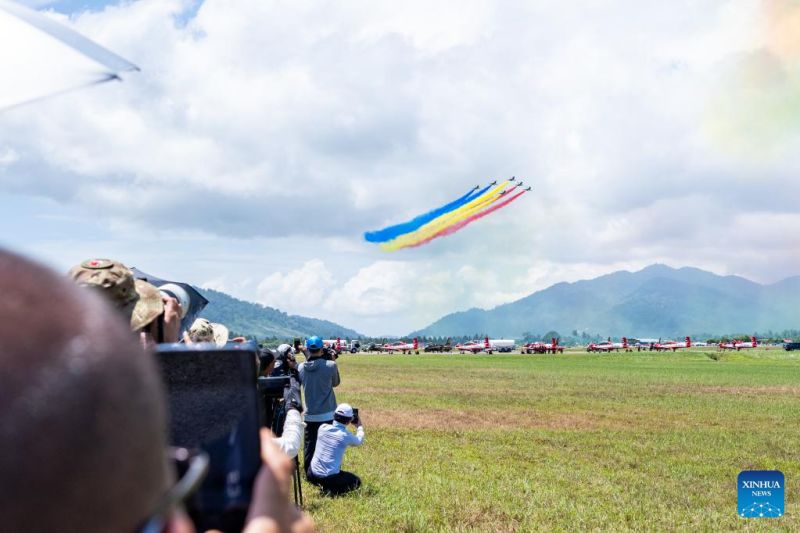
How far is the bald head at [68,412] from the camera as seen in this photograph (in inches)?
23.7

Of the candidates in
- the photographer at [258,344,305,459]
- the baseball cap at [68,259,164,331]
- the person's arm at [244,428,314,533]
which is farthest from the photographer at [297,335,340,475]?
the person's arm at [244,428,314,533]

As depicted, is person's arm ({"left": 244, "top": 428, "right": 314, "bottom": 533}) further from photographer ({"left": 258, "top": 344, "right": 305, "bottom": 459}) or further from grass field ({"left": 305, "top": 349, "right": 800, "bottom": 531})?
grass field ({"left": 305, "top": 349, "right": 800, "bottom": 531})

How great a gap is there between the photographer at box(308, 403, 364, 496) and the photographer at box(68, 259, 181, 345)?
6708mm

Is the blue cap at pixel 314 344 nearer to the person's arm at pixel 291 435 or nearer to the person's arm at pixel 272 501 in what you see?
→ the person's arm at pixel 291 435

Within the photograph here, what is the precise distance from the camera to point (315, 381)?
9930 mm

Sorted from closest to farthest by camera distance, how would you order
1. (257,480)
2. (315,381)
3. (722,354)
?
(257,480) < (315,381) < (722,354)

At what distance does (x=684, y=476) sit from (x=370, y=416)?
374 inches

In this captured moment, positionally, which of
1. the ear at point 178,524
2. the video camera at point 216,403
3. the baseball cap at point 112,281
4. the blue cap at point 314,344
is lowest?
the ear at point 178,524

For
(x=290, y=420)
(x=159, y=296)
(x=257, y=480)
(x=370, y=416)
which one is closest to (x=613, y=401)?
(x=370, y=416)

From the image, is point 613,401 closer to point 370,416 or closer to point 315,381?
point 370,416

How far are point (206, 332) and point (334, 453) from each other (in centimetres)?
469

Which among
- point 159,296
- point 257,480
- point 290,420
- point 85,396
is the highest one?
point 159,296

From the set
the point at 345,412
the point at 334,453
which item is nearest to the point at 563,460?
the point at 334,453

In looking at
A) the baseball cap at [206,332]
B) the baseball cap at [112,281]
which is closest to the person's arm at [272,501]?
the baseball cap at [112,281]
